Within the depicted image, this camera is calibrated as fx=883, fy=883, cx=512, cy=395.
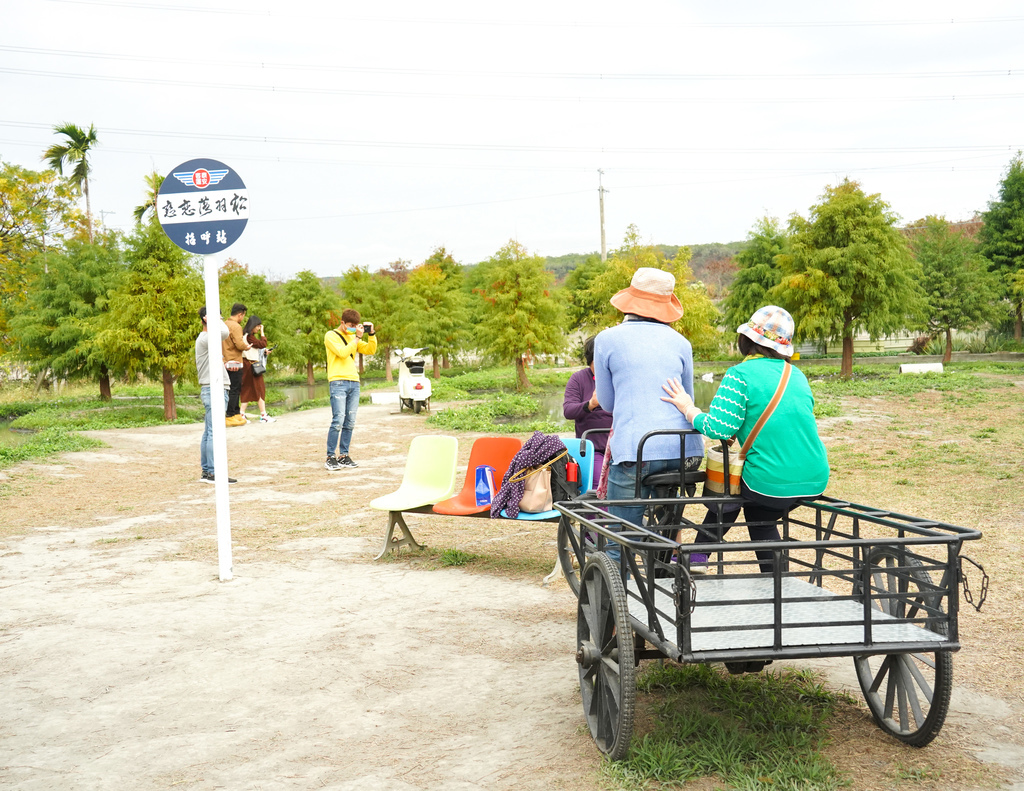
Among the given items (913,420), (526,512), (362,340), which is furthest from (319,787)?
(913,420)

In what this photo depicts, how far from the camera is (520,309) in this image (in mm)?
29844

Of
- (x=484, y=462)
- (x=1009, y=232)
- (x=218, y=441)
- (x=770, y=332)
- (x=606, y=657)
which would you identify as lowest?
(x=606, y=657)

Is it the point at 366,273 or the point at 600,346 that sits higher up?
the point at 366,273

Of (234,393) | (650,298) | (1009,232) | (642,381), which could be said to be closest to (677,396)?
(642,381)

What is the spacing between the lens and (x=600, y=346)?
4605mm

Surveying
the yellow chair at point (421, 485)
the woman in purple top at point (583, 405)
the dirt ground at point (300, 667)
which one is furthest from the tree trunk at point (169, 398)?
the woman in purple top at point (583, 405)

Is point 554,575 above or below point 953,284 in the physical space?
below

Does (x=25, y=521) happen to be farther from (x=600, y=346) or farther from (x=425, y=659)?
(x=600, y=346)

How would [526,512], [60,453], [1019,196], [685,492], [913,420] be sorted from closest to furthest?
1. [685,492]
2. [526,512]
3. [60,453]
4. [913,420]
5. [1019,196]

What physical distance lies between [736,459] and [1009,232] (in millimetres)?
40335

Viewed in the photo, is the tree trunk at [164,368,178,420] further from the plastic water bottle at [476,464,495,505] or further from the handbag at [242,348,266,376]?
the plastic water bottle at [476,464,495,505]

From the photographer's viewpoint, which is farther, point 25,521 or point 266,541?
point 25,521

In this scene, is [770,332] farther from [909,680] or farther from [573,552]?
[573,552]

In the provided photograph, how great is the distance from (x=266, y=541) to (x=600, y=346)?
14.8 feet
